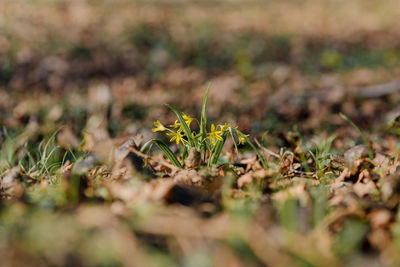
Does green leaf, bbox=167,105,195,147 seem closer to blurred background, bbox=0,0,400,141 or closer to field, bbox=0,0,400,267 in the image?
field, bbox=0,0,400,267

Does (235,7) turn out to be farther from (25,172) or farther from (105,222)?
(105,222)

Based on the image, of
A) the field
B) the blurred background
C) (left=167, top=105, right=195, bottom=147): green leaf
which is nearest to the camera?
the field

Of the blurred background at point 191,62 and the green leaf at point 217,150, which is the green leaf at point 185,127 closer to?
the green leaf at point 217,150

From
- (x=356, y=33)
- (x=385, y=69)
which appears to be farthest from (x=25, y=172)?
(x=356, y=33)

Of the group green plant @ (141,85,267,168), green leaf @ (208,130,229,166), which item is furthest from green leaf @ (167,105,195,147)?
green leaf @ (208,130,229,166)

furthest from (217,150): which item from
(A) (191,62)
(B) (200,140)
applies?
(A) (191,62)

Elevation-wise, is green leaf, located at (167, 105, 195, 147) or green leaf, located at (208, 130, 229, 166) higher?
green leaf, located at (167, 105, 195, 147)

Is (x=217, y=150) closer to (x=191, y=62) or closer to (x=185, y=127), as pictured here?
(x=185, y=127)

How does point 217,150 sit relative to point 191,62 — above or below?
above
